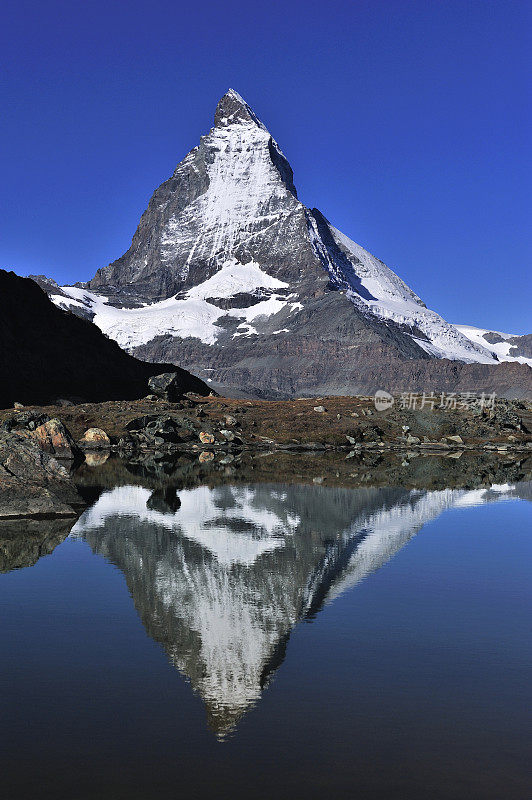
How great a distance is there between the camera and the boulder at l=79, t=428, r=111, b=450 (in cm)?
5875

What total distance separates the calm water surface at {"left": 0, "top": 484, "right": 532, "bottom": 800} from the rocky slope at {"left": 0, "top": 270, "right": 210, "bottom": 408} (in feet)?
239

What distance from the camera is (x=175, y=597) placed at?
51.7ft

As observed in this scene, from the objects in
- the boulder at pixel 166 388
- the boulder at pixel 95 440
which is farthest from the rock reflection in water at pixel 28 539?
the boulder at pixel 166 388

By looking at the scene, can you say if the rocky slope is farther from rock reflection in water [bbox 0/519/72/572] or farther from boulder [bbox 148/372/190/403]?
rock reflection in water [bbox 0/519/72/572]

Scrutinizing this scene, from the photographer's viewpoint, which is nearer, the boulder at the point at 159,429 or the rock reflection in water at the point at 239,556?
the rock reflection in water at the point at 239,556

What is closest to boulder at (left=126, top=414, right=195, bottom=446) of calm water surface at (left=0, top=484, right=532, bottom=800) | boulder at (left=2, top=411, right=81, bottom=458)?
boulder at (left=2, top=411, right=81, bottom=458)

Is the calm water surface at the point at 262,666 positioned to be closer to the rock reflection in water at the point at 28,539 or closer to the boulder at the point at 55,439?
the rock reflection in water at the point at 28,539

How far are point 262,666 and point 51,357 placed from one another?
9599 centimetres

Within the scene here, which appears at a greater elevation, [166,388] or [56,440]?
[166,388]

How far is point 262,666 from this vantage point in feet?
38.5

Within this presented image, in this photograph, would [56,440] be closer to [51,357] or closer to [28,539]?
[28,539]

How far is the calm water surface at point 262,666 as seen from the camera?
848 cm

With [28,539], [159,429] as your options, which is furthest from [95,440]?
[28,539]

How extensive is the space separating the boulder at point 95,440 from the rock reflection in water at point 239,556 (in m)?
24.2
